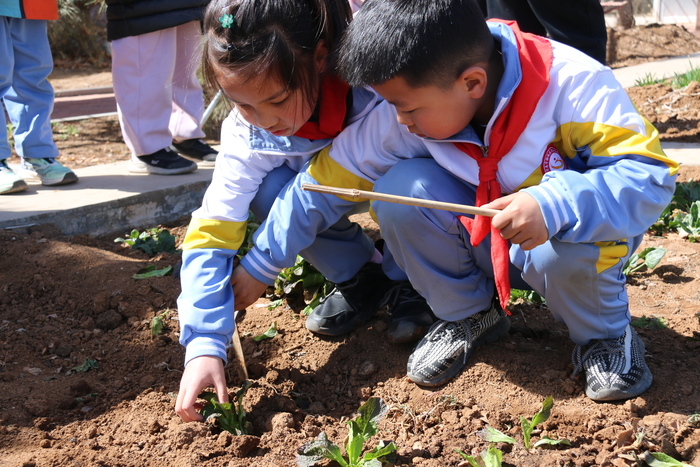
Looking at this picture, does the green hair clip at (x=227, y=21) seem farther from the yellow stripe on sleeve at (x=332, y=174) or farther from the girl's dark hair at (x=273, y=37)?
the yellow stripe on sleeve at (x=332, y=174)

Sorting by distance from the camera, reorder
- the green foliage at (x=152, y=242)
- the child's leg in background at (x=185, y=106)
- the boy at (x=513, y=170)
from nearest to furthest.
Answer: the boy at (x=513, y=170)
the green foliage at (x=152, y=242)
the child's leg in background at (x=185, y=106)

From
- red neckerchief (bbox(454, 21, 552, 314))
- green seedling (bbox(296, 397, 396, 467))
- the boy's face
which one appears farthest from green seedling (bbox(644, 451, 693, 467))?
the boy's face

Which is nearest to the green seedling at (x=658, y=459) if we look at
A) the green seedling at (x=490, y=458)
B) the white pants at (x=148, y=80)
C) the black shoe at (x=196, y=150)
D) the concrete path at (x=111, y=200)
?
the green seedling at (x=490, y=458)

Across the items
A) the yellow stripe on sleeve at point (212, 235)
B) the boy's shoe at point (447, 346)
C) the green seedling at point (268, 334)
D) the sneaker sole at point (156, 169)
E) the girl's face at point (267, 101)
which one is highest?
the girl's face at point (267, 101)

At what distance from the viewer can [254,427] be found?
1834mm

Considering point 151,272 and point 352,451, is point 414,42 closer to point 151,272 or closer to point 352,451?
point 352,451

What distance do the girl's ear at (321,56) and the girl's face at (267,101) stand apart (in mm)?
86

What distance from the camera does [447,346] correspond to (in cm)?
194

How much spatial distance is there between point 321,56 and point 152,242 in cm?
155

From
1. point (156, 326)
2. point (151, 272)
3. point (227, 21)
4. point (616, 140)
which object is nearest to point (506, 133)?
point (616, 140)

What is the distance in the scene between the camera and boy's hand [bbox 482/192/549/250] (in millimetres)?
1544

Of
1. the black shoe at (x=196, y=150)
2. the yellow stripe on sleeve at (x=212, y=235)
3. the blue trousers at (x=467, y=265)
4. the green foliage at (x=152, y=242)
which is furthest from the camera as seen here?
the black shoe at (x=196, y=150)

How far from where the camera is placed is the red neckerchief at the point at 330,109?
6.29 feet

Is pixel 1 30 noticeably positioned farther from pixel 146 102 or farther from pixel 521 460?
pixel 521 460
